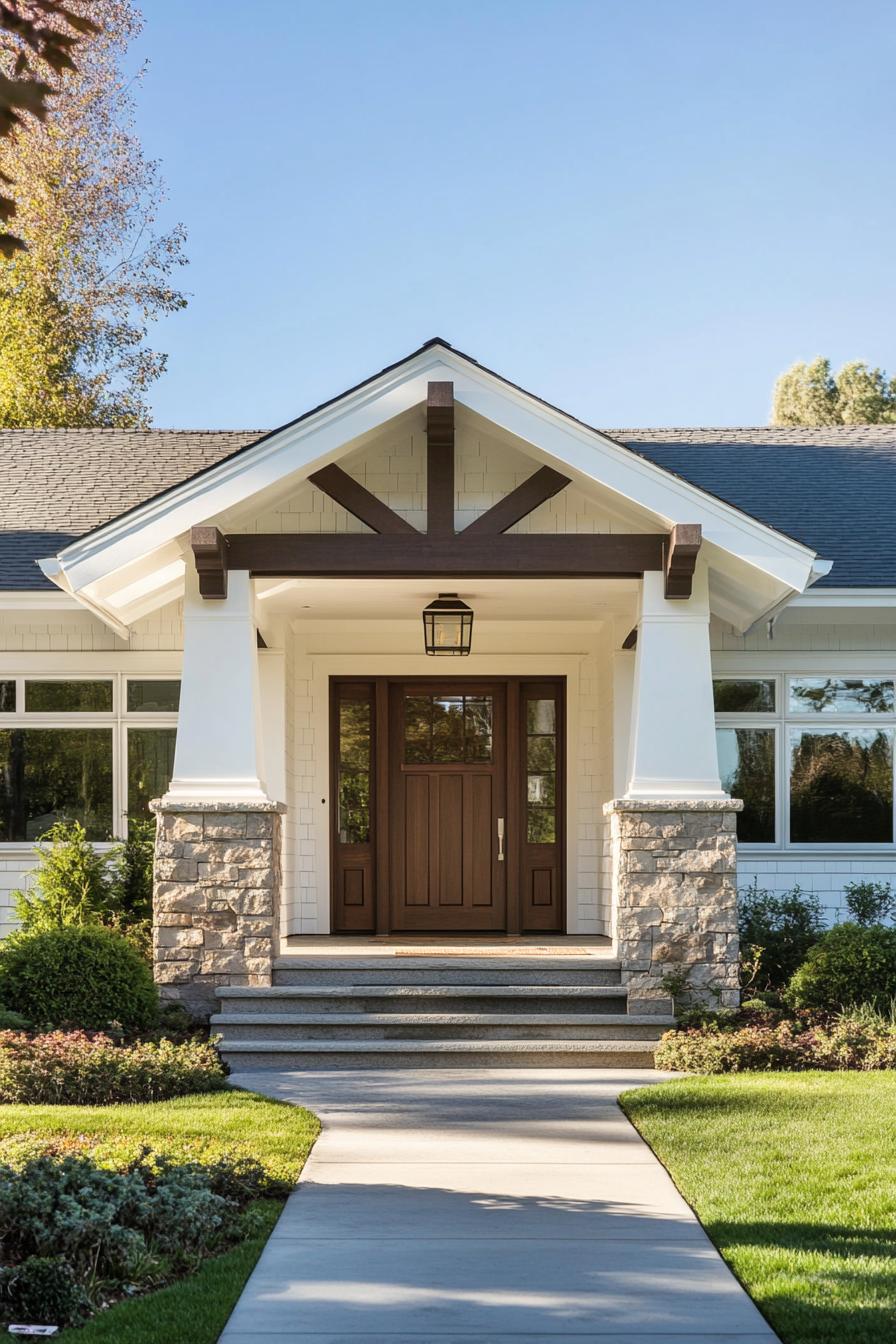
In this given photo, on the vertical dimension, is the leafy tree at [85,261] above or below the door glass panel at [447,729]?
above

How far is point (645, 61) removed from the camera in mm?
21141

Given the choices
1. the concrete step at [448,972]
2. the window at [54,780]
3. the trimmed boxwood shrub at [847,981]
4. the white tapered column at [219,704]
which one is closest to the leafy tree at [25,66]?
the white tapered column at [219,704]

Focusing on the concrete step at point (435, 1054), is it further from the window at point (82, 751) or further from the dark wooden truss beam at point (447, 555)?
the window at point (82, 751)

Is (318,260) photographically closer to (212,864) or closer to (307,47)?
(307,47)

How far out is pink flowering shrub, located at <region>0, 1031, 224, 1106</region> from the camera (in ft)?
27.1

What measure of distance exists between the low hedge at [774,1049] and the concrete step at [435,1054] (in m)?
0.29

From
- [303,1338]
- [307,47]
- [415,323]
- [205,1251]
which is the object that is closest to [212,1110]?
[205,1251]

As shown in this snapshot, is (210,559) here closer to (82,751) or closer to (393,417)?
(393,417)

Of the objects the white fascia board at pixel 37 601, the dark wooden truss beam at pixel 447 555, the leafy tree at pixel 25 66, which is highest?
the leafy tree at pixel 25 66

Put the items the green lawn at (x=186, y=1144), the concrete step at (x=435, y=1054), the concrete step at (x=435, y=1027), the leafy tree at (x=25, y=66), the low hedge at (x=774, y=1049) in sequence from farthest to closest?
the concrete step at (x=435, y=1027) < the concrete step at (x=435, y=1054) < the low hedge at (x=774, y=1049) < the green lawn at (x=186, y=1144) < the leafy tree at (x=25, y=66)

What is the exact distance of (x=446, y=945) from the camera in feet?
39.7

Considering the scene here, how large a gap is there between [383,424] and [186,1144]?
204 inches

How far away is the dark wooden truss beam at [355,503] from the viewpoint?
10.4 meters

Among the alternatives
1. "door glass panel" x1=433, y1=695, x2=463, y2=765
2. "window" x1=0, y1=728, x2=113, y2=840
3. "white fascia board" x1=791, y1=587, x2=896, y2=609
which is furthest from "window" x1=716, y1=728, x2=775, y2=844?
"window" x1=0, y1=728, x2=113, y2=840
